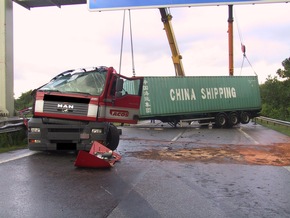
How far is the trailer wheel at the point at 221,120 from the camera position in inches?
1038

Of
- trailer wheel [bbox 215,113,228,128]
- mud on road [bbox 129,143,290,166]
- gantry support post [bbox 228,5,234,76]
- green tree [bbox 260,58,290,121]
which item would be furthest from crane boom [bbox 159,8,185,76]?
green tree [bbox 260,58,290,121]

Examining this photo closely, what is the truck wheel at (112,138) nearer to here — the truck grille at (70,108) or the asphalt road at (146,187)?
the asphalt road at (146,187)

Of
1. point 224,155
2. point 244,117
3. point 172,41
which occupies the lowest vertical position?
point 224,155

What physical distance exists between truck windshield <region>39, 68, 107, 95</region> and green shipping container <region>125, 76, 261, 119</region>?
13.7 m

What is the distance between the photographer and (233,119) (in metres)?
27.2

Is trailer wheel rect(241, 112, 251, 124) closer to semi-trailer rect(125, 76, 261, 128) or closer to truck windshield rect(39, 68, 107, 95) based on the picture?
semi-trailer rect(125, 76, 261, 128)

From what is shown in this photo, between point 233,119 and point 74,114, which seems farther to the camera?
point 233,119

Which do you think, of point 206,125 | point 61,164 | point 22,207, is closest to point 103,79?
point 61,164

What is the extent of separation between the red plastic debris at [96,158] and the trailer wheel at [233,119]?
1939cm

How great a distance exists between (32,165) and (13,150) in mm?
2948

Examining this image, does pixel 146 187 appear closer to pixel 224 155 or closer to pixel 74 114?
pixel 74 114

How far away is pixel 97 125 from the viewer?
30.4 feet

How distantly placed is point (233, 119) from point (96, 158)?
68.1ft

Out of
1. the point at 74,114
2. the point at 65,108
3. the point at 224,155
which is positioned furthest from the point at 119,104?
the point at 224,155
